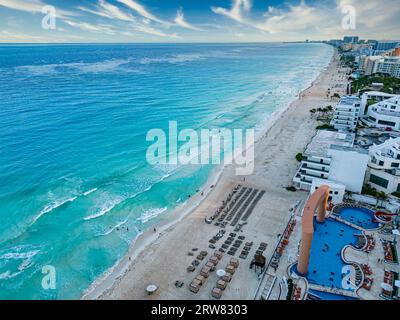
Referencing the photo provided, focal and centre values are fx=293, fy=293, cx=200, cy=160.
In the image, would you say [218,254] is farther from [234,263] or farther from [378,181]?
[378,181]

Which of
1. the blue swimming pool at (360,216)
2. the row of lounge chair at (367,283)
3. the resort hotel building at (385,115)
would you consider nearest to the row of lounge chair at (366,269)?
the row of lounge chair at (367,283)

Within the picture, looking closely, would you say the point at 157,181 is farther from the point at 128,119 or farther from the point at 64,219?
the point at 128,119

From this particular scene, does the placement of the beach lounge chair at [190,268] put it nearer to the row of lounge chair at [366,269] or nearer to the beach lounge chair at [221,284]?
the beach lounge chair at [221,284]

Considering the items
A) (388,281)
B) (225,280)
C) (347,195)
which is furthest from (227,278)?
(347,195)

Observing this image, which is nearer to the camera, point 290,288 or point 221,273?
point 290,288

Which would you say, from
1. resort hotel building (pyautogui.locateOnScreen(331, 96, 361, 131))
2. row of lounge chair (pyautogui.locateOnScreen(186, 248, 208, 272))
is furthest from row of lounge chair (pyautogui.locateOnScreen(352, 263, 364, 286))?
resort hotel building (pyautogui.locateOnScreen(331, 96, 361, 131))
